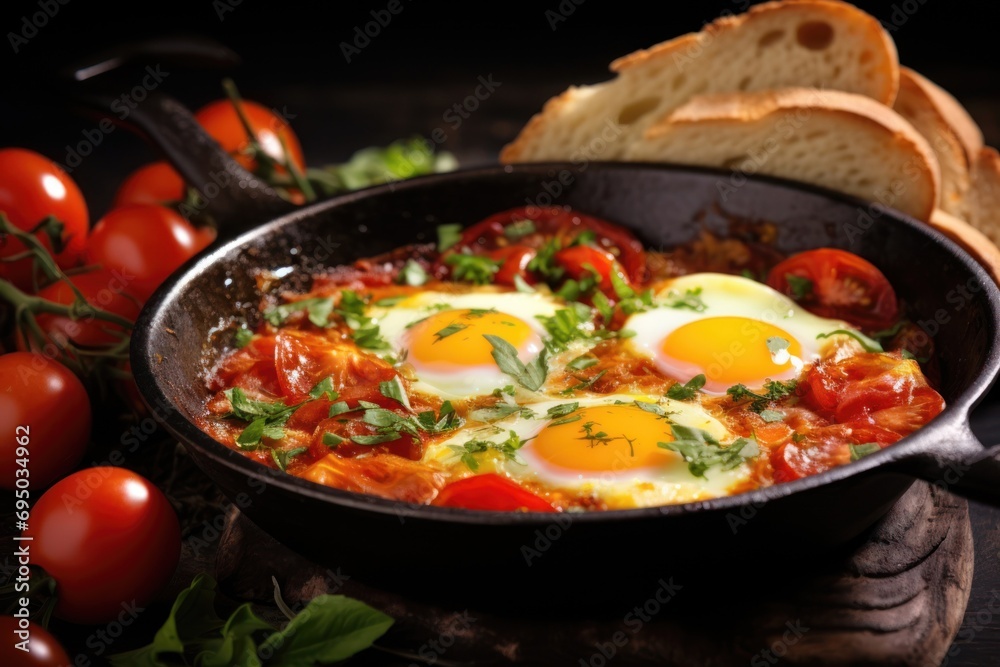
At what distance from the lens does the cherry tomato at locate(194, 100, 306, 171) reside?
4.78 meters

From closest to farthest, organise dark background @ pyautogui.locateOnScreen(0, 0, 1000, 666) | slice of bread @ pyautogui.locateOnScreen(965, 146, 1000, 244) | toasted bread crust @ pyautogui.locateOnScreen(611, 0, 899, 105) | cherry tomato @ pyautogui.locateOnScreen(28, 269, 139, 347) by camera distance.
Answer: cherry tomato @ pyautogui.locateOnScreen(28, 269, 139, 347)
toasted bread crust @ pyautogui.locateOnScreen(611, 0, 899, 105)
slice of bread @ pyautogui.locateOnScreen(965, 146, 1000, 244)
dark background @ pyautogui.locateOnScreen(0, 0, 1000, 666)

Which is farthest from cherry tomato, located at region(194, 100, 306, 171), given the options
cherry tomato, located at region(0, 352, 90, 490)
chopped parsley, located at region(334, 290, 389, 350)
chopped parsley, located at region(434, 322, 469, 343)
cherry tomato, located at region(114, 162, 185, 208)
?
chopped parsley, located at region(434, 322, 469, 343)

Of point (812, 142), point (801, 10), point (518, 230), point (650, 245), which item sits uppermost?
point (801, 10)

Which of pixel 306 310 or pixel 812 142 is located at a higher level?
pixel 812 142

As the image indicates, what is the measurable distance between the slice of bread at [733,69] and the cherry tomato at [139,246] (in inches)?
56.4

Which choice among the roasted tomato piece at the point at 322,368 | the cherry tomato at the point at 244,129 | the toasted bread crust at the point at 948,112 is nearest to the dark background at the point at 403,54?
the cherry tomato at the point at 244,129

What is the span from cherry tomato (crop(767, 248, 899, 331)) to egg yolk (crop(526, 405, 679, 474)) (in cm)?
98

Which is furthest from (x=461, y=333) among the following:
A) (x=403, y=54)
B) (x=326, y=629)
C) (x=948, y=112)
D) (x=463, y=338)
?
(x=403, y=54)

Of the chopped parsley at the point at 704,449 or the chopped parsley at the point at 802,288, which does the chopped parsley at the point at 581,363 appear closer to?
the chopped parsley at the point at 704,449

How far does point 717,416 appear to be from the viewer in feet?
9.25

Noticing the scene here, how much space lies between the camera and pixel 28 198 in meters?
3.93

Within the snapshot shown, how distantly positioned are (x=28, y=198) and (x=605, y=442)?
2541 millimetres

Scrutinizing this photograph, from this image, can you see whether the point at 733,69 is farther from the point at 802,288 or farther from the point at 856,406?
the point at 856,406

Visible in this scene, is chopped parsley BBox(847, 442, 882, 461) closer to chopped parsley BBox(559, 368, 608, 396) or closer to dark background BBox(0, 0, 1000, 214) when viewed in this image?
chopped parsley BBox(559, 368, 608, 396)
